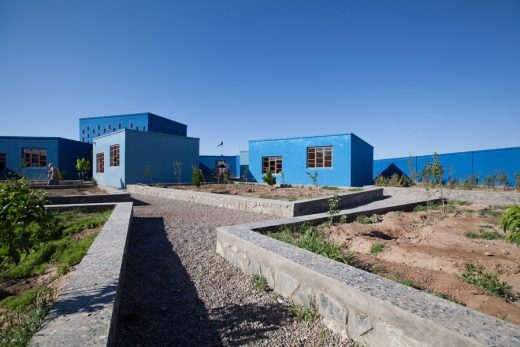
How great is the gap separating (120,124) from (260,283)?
2891 cm

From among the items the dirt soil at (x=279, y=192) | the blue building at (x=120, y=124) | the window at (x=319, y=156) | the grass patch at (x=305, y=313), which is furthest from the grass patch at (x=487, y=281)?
the blue building at (x=120, y=124)

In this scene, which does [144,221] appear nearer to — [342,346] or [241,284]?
[241,284]

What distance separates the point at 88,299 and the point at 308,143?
53.9 feet

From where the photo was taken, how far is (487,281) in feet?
9.82

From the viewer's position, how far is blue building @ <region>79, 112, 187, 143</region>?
88.3ft

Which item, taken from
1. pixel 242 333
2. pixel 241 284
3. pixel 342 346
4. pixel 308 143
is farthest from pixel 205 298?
pixel 308 143

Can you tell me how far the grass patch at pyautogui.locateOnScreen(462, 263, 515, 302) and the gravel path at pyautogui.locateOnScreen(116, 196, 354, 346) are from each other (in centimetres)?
176

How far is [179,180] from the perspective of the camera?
18.3 m

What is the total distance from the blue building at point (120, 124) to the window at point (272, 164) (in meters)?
13.2

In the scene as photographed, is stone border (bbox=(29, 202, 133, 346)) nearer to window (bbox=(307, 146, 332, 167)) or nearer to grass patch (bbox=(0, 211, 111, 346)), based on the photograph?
grass patch (bbox=(0, 211, 111, 346))

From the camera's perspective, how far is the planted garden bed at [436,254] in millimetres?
2768

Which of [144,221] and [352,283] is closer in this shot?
[352,283]

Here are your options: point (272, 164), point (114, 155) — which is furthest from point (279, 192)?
point (114, 155)

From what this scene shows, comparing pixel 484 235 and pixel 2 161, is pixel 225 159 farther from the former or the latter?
pixel 484 235
